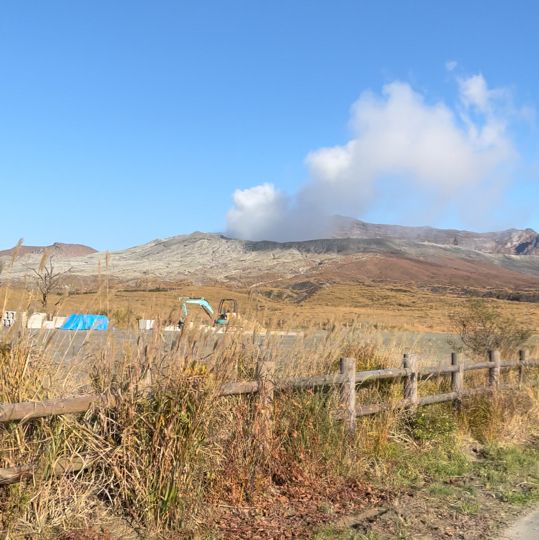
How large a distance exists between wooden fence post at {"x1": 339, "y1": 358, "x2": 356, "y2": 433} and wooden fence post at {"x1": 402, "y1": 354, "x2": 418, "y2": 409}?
1.29 meters

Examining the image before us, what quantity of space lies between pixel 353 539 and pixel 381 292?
89913 millimetres

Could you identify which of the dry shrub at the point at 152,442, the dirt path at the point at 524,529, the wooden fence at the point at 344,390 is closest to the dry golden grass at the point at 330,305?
the dry shrub at the point at 152,442

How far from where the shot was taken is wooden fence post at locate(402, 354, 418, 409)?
25.2ft

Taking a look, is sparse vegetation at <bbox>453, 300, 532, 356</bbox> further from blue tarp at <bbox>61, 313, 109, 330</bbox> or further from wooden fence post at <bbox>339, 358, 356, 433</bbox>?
blue tarp at <bbox>61, 313, 109, 330</bbox>

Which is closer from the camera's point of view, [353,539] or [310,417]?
[353,539]

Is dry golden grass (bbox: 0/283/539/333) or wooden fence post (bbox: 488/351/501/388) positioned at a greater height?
dry golden grass (bbox: 0/283/539/333)

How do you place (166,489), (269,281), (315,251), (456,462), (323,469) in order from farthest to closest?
(315,251) < (269,281) < (456,462) < (323,469) < (166,489)

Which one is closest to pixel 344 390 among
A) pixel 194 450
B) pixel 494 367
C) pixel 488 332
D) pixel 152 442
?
pixel 194 450

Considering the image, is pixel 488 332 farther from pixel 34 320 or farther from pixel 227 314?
pixel 34 320

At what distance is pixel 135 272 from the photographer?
116m

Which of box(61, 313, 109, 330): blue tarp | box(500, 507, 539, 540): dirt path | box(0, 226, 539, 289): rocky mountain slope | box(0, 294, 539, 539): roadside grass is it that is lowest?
box(500, 507, 539, 540): dirt path

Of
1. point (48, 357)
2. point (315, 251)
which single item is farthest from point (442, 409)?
point (315, 251)

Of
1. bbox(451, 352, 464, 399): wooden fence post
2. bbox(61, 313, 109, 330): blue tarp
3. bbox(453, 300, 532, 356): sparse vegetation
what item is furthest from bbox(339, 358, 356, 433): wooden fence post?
bbox(453, 300, 532, 356): sparse vegetation

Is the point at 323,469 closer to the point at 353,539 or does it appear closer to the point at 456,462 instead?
the point at 353,539
